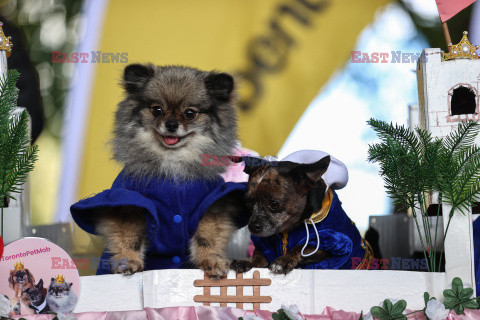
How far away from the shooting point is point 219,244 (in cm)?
177

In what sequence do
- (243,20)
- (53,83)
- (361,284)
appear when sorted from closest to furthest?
(361,284) < (243,20) < (53,83)

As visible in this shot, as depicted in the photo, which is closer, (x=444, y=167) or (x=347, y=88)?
(x=444, y=167)

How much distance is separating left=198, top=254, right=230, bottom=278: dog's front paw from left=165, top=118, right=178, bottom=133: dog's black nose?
403mm

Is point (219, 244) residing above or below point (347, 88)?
below

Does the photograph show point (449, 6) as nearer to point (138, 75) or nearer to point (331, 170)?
point (331, 170)

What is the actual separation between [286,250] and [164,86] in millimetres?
654

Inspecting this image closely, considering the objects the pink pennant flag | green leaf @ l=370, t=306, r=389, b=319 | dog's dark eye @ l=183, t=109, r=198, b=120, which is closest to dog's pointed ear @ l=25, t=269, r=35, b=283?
dog's dark eye @ l=183, t=109, r=198, b=120

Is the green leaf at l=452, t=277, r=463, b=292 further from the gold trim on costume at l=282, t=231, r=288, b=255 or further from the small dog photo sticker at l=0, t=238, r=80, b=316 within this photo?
the small dog photo sticker at l=0, t=238, r=80, b=316

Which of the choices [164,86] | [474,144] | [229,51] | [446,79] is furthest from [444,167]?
[229,51]

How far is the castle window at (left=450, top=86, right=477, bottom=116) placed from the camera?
1.88 meters

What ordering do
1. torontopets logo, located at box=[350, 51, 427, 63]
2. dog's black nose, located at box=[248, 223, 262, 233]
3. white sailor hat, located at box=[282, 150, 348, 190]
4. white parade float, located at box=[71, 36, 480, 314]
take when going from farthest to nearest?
1. torontopets logo, located at box=[350, 51, 427, 63]
2. white sailor hat, located at box=[282, 150, 348, 190]
3. dog's black nose, located at box=[248, 223, 262, 233]
4. white parade float, located at box=[71, 36, 480, 314]

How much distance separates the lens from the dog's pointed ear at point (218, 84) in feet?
6.20

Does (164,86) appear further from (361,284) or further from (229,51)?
(229,51)

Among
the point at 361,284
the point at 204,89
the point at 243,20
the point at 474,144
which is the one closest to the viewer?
the point at 361,284
